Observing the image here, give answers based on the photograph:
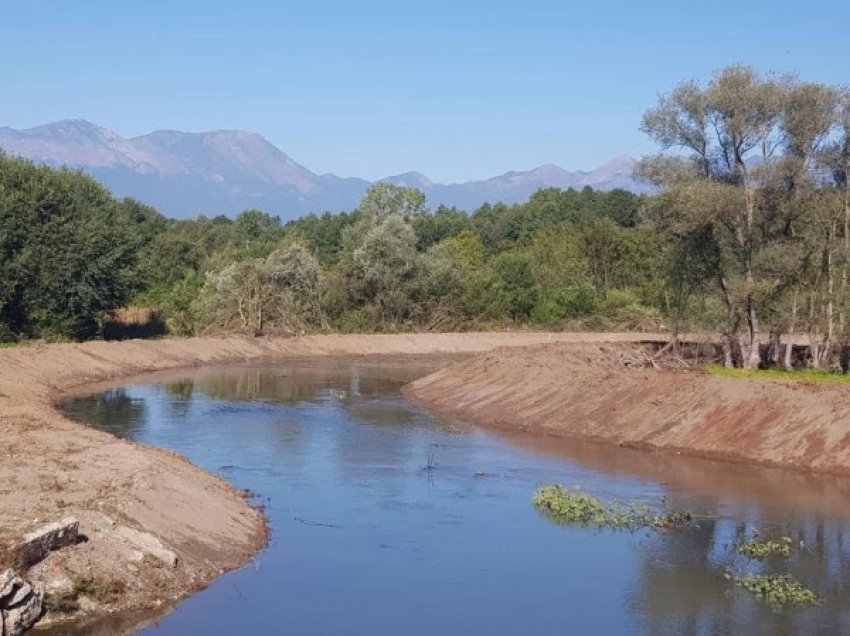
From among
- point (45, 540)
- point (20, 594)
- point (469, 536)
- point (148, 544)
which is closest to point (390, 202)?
point (469, 536)

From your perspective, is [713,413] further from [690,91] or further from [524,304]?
[524,304]

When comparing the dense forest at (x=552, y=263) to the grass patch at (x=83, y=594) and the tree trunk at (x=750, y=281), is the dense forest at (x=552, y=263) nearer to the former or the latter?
the tree trunk at (x=750, y=281)

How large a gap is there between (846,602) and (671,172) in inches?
1176

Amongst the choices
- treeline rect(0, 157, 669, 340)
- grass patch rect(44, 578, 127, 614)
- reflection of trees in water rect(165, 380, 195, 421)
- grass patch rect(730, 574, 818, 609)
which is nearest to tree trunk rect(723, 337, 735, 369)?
treeline rect(0, 157, 669, 340)

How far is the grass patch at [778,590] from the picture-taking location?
1931 centimetres

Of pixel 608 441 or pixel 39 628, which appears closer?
pixel 39 628

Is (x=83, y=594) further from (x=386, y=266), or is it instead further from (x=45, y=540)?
(x=386, y=266)

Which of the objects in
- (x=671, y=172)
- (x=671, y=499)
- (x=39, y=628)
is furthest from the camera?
(x=671, y=172)

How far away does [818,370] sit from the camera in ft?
146

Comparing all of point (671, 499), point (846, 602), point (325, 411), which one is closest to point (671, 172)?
point (325, 411)

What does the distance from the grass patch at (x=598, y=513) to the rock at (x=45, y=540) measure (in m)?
11.4

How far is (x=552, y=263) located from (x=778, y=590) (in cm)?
7076

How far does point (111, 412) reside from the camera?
136 ft

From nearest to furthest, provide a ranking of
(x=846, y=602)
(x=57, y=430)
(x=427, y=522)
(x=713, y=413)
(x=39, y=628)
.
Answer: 1. (x=39, y=628)
2. (x=846, y=602)
3. (x=427, y=522)
4. (x=57, y=430)
5. (x=713, y=413)
